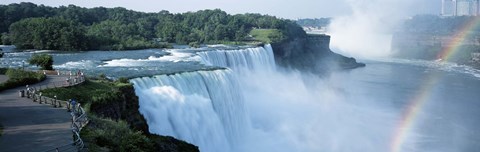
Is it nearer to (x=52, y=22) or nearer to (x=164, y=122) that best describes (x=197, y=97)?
(x=164, y=122)

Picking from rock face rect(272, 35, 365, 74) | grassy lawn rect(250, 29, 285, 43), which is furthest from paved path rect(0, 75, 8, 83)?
grassy lawn rect(250, 29, 285, 43)

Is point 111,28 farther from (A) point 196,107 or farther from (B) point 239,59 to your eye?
(A) point 196,107

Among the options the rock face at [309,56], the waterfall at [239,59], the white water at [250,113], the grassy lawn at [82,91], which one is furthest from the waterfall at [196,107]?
the rock face at [309,56]

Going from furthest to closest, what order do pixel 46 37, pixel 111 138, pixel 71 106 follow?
pixel 46 37, pixel 71 106, pixel 111 138

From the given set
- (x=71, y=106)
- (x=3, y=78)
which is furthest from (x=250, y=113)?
(x=71, y=106)

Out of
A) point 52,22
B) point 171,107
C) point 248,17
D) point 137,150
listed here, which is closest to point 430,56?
point 248,17

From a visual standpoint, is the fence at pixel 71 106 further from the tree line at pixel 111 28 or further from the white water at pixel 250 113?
the tree line at pixel 111 28
